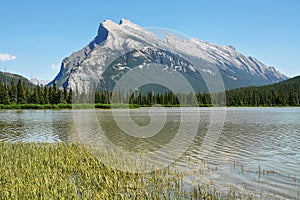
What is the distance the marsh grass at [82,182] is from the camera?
1009 cm

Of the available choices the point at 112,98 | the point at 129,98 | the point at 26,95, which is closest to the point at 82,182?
the point at 26,95

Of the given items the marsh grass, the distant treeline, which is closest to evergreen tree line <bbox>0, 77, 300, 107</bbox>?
Answer: the distant treeline

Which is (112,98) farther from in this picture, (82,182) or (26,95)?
(82,182)

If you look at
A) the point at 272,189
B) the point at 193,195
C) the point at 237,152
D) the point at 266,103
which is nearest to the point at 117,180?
the point at 193,195

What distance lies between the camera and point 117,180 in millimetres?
12344

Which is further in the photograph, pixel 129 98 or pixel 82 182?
pixel 129 98

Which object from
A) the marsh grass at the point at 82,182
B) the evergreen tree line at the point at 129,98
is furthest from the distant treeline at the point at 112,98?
the marsh grass at the point at 82,182

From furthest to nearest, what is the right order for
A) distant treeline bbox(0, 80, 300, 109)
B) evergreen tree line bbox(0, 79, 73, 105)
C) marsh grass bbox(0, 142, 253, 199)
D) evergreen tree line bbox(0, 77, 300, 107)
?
evergreen tree line bbox(0, 77, 300, 107), distant treeline bbox(0, 80, 300, 109), evergreen tree line bbox(0, 79, 73, 105), marsh grass bbox(0, 142, 253, 199)

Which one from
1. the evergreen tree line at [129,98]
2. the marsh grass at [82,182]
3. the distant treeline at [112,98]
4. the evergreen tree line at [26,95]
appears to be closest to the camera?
the marsh grass at [82,182]

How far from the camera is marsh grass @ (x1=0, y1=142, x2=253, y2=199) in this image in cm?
1009

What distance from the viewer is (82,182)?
40.1 ft

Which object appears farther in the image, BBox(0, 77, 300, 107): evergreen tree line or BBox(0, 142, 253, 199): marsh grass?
BBox(0, 77, 300, 107): evergreen tree line

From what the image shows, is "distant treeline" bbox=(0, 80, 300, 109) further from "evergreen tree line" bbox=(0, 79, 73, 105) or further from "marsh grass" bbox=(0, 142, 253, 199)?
"marsh grass" bbox=(0, 142, 253, 199)

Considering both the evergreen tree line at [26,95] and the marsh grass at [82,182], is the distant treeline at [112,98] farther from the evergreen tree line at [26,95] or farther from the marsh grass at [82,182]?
the marsh grass at [82,182]
